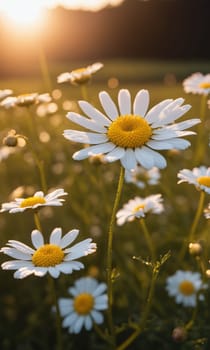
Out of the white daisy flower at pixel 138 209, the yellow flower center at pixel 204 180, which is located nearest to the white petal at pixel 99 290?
the white daisy flower at pixel 138 209

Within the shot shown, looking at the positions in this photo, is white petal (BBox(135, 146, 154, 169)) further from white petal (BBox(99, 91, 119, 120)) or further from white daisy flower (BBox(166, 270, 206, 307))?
white daisy flower (BBox(166, 270, 206, 307))

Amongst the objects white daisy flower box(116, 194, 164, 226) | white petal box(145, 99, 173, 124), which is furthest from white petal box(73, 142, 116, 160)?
white daisy flower box(116, 194, 164, 226)

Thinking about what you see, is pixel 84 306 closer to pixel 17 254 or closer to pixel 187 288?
pixel 187 288

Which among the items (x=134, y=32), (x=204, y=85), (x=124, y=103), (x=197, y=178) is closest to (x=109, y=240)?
(x=124, y=103)

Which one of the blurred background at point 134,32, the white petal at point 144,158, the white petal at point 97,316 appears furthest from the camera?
the blurred background at point 134,32

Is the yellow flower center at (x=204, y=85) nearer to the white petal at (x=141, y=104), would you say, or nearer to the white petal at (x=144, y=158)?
the white petal at (x=141, y=104)

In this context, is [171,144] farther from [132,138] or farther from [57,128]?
[57,128]

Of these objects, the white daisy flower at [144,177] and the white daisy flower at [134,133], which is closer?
the white daisy flower at [134,133]
